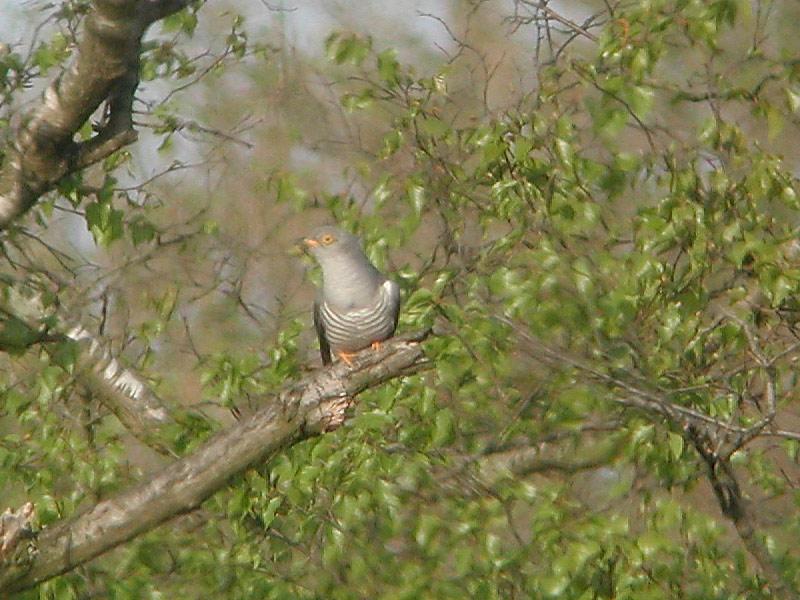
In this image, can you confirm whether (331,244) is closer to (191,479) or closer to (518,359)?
(518,359)

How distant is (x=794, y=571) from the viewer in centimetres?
475

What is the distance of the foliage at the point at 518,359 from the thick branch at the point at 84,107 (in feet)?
0.45

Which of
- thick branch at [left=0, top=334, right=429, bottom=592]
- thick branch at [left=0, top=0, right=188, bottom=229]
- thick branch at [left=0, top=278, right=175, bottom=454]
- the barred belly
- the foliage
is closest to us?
thick branch at [left=0, top=0, right=188, bottom=229]

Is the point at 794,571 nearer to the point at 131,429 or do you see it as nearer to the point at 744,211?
the point at 744,211

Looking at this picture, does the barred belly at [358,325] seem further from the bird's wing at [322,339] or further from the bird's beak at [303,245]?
the bird's beak at [303,245]

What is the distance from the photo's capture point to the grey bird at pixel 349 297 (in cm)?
593

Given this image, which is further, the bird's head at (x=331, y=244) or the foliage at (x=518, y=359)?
the bird's head at (x=331, y=244)

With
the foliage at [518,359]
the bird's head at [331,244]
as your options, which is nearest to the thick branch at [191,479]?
the foliage at [518,359]

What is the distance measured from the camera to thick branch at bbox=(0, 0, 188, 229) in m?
3.53

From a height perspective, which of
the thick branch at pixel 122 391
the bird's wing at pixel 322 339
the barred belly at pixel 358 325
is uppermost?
the thick branch at pixel 122 391

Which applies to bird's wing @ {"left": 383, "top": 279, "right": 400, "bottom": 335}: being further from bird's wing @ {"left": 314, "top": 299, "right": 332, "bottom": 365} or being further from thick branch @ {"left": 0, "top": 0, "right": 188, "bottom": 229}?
thick branch @ {"left": 0, "top": 0, "right": 188, "bottom": 229}

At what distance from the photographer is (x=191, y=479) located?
4023 millimetres

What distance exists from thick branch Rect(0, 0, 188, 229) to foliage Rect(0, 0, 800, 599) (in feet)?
0.45

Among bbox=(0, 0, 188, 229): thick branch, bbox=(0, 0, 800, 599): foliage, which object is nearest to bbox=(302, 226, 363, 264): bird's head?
bbox=(0, 0, 800, 599): foliage
